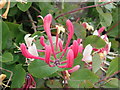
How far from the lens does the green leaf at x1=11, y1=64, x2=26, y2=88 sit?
0.55 meters

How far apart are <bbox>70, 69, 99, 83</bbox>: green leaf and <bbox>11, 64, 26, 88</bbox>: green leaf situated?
11 centimetres

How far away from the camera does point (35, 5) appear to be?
0.86m

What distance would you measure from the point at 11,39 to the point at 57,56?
0.21m

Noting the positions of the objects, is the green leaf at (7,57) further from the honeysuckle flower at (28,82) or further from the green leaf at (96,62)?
the green leaf at (96,62)

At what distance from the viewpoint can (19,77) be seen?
567 mm

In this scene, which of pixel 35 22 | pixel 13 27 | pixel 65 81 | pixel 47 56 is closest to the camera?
pixel 47 56

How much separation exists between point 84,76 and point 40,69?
0.39 ft

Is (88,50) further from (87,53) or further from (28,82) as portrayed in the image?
(28,82)

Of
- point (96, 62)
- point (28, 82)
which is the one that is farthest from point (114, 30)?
point (28, 82)

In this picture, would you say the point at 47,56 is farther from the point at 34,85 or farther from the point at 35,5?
the point at 35,5

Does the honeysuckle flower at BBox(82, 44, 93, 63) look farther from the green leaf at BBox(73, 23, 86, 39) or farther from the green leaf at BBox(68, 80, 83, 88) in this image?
the green leaf at BBox(73, 23, 86, 39)

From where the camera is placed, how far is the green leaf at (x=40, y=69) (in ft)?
1.62

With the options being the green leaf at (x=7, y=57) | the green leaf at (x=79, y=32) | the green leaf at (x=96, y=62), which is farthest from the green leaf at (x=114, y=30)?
the green leaf at (x=7, y=57)

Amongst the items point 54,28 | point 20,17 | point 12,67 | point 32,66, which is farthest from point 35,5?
point 32,66
